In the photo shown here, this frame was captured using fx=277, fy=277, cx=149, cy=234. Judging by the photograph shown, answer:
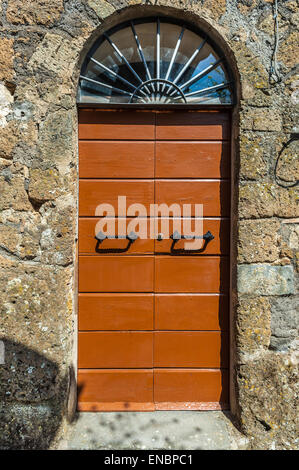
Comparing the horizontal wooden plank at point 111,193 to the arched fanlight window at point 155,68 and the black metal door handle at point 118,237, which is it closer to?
the black metal door handle at point 118,237

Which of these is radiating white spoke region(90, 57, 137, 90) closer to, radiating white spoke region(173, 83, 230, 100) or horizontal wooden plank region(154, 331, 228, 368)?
radiating white spoke region(173, 83, 230, 100)

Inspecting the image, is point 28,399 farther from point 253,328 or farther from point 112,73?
point 112,73

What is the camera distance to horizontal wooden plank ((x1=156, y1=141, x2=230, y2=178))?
7.34 ft

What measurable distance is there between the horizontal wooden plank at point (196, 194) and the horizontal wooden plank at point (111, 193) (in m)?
0.09

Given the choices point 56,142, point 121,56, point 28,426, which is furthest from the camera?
point 121,56

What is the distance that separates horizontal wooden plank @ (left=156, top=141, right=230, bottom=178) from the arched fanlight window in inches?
13.6

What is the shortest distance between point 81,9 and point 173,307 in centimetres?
233

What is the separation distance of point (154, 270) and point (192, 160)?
3.09 feet

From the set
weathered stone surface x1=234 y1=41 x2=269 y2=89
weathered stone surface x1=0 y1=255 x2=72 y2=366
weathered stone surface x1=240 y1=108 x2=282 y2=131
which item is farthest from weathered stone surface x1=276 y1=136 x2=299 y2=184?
weathered stone surface x1=0 y1=255 x2=72 y2=366

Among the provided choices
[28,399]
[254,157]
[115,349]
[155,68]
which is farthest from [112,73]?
[28,399]

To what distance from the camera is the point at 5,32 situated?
196 cm

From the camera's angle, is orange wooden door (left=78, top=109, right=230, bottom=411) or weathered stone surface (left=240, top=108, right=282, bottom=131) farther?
orange wooden door (left=78, top=109, right=230, bottom=411)

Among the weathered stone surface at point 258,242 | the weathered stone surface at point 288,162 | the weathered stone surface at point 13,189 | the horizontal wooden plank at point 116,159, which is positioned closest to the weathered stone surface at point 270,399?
the weathered stone surface at point 258,242

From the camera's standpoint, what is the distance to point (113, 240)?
7.28 ft
